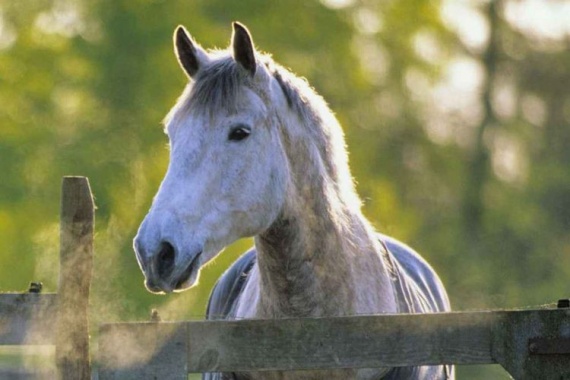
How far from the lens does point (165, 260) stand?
14.1 ft

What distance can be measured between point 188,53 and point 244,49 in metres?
0.30

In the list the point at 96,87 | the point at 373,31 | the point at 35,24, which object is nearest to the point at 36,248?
the point at 96,87

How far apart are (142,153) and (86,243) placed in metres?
12.7

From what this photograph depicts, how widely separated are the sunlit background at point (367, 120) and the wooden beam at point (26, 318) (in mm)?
9787

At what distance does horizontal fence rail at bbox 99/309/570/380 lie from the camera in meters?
4.06

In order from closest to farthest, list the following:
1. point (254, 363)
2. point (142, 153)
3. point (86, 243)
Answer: point (254, 363), point (86, 243), point (142, 153)

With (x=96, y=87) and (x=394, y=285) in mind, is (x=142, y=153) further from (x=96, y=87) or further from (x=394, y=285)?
(x=394, y=285)

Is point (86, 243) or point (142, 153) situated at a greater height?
point (142, 153)

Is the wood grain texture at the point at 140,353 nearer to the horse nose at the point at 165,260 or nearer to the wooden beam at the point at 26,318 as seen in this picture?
the horse nose at the point at 165,260

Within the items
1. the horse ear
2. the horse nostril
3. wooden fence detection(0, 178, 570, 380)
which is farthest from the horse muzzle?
the horse ear

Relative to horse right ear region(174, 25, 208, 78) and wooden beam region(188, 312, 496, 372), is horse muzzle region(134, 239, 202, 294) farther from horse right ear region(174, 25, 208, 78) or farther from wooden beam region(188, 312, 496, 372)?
horse right ear region(174, 25, 208, 78)

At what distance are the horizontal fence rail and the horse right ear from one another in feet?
4.41

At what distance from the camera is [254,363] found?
4.08 m

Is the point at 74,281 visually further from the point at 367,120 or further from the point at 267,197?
the point at 367,120
